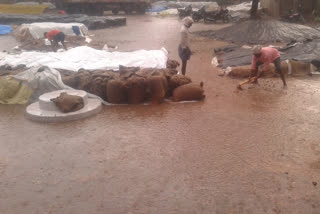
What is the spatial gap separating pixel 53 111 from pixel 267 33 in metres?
9.70

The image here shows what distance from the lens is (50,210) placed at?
3.38m

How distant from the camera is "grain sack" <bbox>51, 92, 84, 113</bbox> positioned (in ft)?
19.0

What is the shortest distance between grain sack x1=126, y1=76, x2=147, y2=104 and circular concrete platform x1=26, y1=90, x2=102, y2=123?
0.65m

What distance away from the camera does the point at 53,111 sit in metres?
5.93

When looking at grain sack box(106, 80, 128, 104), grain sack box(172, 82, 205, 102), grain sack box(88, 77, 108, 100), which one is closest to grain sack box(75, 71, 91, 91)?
grain sack box(88, 77, 108, 100)

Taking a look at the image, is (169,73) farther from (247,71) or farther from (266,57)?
(247,71)

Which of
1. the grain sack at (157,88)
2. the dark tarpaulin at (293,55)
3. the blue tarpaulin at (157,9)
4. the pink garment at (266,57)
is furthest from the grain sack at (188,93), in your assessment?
the blue tarpaulin at (157,9)

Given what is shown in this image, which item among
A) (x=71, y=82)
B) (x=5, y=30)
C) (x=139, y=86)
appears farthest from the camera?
(x=5, y=30)

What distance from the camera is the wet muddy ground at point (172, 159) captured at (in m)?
3.48

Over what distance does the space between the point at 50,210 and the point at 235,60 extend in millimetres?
7215

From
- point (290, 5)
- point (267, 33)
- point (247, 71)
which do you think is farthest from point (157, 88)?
point (290, 5)

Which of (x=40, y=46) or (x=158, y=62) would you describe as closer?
(x=158, y=62)

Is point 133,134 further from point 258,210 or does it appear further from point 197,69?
point 197,69

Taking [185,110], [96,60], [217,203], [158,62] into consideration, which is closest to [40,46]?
[96,60]
